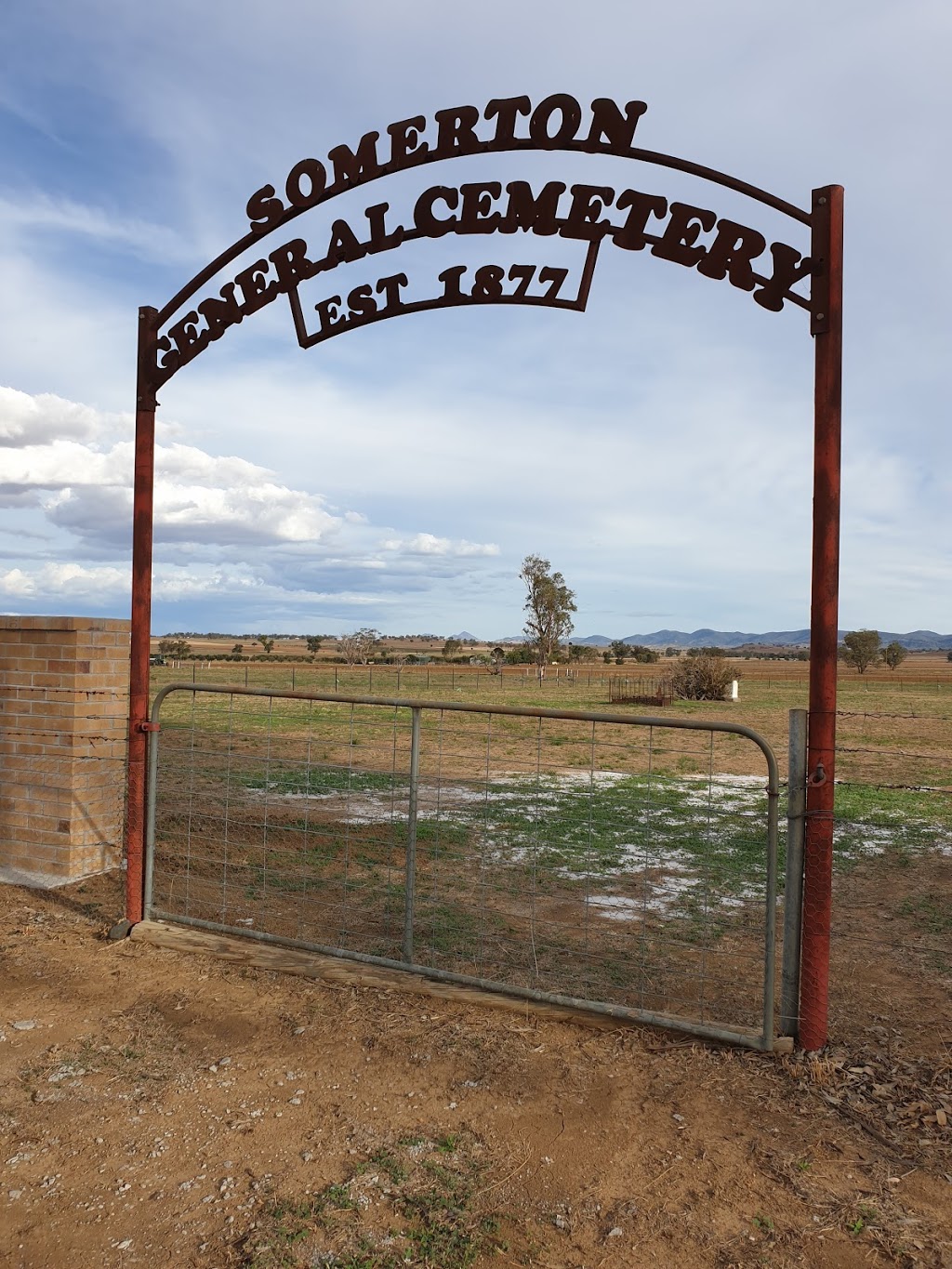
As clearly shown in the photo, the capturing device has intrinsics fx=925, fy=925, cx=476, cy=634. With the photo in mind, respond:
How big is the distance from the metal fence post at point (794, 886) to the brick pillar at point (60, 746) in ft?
15.2

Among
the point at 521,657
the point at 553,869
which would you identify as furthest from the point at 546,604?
the point at 553,869

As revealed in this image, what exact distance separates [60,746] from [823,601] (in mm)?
5186

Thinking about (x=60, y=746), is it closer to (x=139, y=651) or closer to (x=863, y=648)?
(x=139, y=651)

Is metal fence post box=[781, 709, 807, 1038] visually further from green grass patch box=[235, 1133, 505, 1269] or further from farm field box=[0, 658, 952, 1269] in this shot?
green grass patch box=[235, 1133, 505, 1269]

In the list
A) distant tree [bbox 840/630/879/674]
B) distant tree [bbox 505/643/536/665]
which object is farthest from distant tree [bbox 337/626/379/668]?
distant tree [bbox 840/630/879/674]

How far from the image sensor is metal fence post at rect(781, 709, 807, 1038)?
3941 millimetres

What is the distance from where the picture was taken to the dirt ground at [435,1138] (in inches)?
105

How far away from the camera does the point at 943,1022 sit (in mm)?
4422

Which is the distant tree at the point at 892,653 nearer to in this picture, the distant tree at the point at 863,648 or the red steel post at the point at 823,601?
the distant tree at the point at 863,648

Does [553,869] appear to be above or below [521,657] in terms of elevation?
below

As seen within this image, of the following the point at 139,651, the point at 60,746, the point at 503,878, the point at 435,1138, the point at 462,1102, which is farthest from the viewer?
the point at 503,878

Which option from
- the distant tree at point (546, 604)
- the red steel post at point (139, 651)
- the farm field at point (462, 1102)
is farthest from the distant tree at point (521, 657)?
the red steel post at point (139, 651)

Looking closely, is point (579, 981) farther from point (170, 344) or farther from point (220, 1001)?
point (170, 344)

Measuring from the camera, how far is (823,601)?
13.0 feet
